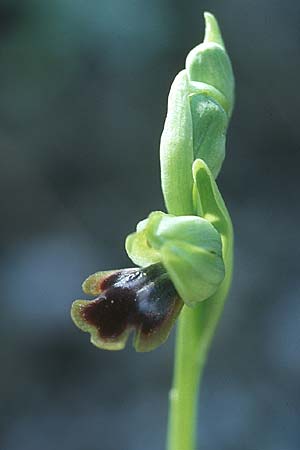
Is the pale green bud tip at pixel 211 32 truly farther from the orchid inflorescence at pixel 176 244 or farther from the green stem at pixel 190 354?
the green stem at pixel 190 354

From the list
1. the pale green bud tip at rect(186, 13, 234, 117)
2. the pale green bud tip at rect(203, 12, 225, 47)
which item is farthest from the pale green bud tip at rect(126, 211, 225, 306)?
the pale green bud tip at rect(203, 12, 225, 47)

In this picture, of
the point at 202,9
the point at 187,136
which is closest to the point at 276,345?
the point at 202,9

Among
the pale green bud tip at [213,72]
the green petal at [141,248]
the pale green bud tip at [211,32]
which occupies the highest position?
the pale green bud tip at [211,32]

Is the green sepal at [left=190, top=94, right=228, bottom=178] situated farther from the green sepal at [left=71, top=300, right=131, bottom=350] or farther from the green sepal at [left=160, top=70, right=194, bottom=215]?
the green sepal at [left=71, top=300, right=131, bottom=350]

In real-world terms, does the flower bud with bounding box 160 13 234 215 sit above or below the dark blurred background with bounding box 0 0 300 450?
below

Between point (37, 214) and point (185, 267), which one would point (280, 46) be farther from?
point (185, 267)

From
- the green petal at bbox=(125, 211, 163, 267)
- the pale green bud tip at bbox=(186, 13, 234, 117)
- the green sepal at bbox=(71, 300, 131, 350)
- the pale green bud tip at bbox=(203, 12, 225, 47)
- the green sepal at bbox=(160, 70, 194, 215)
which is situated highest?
the pale green bud tip at bbox=(203, 12, 225, 47)

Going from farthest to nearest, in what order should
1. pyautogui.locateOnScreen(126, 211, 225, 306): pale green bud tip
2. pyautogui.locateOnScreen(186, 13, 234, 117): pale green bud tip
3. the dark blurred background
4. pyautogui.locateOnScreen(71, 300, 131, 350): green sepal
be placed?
the dark blurred background < pyautogui.locateOnScreen(186, 13, 234, 117): pale green bud tip < pyautogui.locateOnScreen(71, 300, 131, 350): green sepal < pyautogui.locateOnScreen(126, 211, 225, 306): pale green bud tip

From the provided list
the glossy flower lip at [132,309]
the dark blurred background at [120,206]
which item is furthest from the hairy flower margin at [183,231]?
the dark blurred background at [120,206]

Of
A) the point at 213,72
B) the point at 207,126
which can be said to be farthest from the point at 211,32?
the point at 207,126
